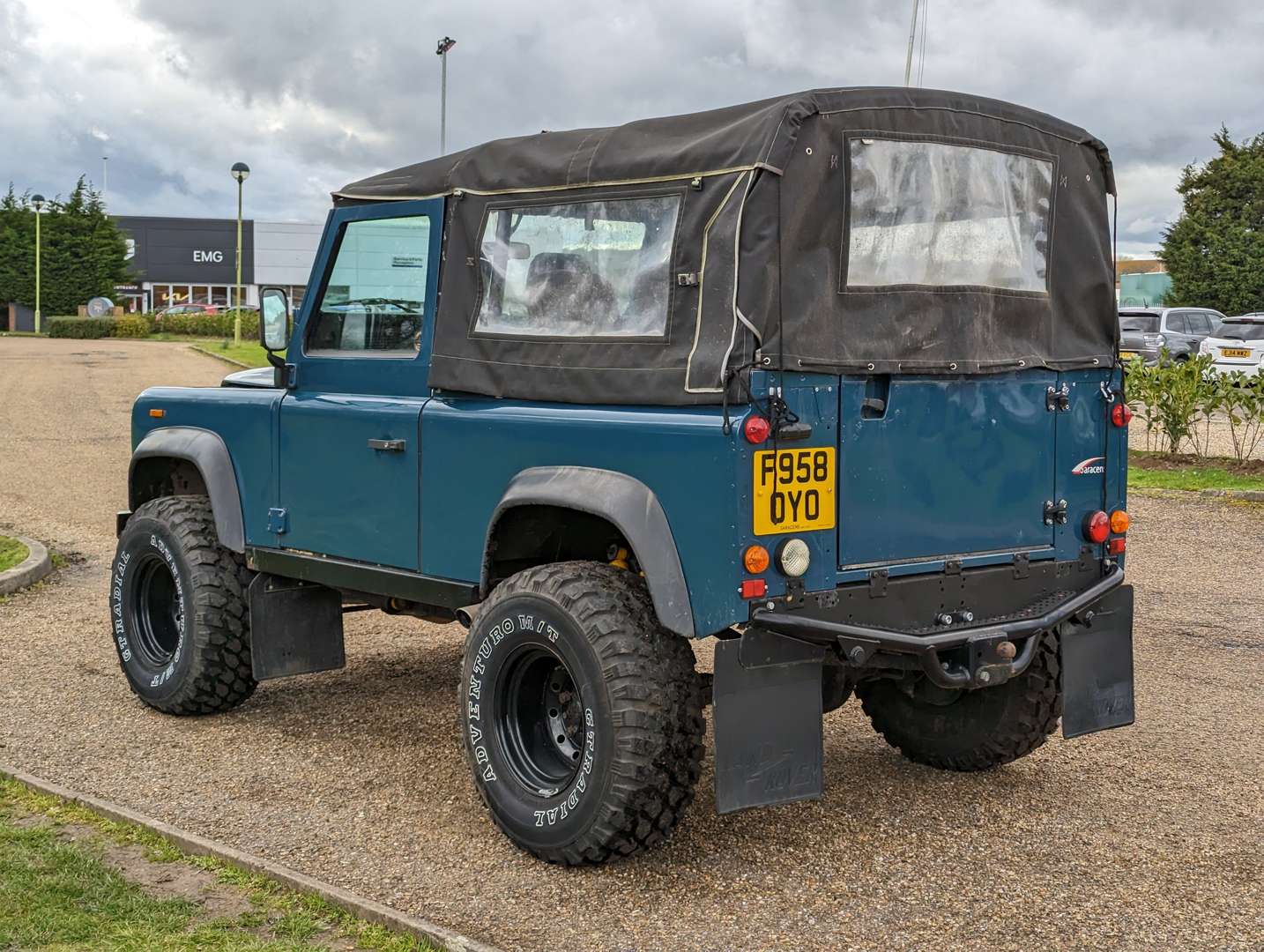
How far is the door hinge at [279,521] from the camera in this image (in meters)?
6.01

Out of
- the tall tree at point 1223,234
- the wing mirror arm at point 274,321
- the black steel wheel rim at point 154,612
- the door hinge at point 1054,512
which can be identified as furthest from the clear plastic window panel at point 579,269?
the tall tree at point 1223,234

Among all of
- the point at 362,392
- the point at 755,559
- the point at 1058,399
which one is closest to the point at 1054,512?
the point at 1058,399

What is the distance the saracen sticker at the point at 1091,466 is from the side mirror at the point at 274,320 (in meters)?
3.18

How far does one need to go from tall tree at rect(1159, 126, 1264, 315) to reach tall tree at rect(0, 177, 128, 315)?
44584 millimetres

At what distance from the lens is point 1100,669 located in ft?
17.2

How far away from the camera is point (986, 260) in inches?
195

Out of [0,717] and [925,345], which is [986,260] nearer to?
[925,345]

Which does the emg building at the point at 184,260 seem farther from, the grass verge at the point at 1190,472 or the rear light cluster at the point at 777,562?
the rear light cluster at the point at 777,562

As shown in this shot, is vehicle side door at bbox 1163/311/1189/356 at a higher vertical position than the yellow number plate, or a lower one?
higher

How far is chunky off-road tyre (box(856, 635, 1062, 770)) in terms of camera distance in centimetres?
542

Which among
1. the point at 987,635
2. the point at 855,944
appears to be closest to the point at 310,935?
the point at 855,944

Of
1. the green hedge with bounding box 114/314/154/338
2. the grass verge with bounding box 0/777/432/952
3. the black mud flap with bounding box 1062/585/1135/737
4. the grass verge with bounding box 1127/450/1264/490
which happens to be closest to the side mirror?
the grass verge with bounding box 0/777/432/952

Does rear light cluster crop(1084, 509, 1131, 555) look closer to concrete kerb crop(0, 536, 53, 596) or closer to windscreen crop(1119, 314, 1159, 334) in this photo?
concrete kerb crop(0, 536, 53, 596)

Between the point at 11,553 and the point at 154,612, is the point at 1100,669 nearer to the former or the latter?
the point at 154,612
